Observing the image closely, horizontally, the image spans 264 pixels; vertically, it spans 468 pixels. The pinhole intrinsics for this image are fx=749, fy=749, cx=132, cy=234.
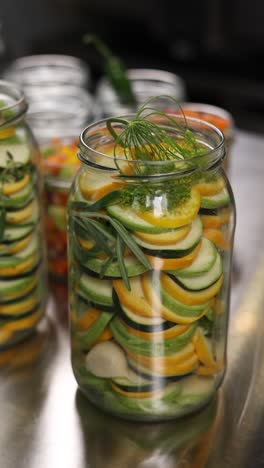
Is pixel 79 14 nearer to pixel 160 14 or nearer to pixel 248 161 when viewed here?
pixel 160 14

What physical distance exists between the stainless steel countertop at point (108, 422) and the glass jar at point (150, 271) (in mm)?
21

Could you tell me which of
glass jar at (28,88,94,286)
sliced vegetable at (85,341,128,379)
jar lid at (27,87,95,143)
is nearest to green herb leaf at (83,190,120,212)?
sliced vegetable at (85,341,128,379)

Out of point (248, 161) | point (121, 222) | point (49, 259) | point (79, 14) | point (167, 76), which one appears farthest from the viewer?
point (79, 14)

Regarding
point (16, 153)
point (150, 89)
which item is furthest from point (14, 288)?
point (150, 89)

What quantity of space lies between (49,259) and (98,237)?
313mm

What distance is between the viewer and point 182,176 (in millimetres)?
610

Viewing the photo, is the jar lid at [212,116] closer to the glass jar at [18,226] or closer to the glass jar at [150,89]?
the glass jar at [150,89]

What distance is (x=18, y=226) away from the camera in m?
0.75

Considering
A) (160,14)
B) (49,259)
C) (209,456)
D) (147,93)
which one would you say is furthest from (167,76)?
(160,14)

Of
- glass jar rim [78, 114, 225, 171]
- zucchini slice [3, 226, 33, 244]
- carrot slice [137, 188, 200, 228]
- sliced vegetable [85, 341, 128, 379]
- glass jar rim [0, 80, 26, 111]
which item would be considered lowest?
sliced vegetable [85, 341, 128, 379]

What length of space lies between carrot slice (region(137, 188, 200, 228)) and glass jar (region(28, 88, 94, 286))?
313 millimetres

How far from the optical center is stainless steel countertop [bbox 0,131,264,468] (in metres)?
0.64

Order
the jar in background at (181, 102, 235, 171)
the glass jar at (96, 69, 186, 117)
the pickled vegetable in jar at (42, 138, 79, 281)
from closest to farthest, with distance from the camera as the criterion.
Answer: the pickled vegetable in jar at (42, 138, 79, 281) < the jar in background at (181, 102, 235, 171) < the glass jar at (96, 69, 186, 117)

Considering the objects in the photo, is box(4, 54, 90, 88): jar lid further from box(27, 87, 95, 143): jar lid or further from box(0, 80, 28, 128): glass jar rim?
box(0, 80, 28, 128): glass jar rim
